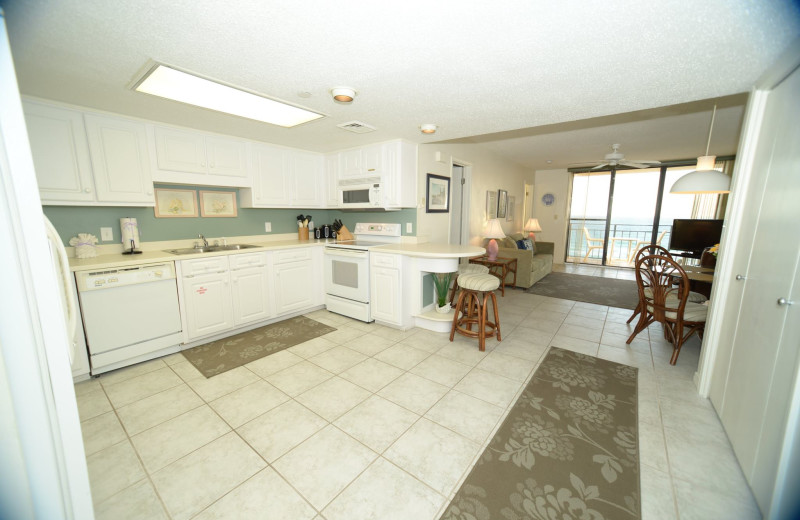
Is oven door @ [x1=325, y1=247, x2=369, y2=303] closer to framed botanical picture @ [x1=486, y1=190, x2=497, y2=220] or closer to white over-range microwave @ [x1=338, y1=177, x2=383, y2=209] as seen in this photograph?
white over-range microwave @ [x1=338, y1=177, x2=383, y2=209]

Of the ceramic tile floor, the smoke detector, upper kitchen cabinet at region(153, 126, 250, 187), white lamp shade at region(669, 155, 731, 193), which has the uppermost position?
the smoke detector

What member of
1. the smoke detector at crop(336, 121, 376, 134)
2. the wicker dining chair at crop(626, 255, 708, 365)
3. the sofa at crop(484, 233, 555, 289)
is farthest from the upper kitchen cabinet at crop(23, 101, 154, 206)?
the sofa at crop(484, 233, 555, 289)

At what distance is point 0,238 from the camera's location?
79cm

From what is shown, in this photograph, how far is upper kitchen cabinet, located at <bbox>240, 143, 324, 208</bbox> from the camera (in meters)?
3.64

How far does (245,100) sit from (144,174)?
1.32 meters

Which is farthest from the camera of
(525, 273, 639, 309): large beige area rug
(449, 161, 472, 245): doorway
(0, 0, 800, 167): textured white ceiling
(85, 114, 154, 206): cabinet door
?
(449, 161, 472, 245): doorway

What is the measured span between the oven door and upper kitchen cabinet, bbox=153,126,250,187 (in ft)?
4.54

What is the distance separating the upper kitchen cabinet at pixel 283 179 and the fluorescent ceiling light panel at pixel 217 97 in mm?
894

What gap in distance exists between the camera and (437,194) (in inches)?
165

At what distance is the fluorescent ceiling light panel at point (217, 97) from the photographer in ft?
6.74

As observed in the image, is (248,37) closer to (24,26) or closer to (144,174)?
(24,26)

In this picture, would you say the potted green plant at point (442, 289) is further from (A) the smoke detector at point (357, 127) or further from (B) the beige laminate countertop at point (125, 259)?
(B) the beige laminate countertop at point (125, 259)

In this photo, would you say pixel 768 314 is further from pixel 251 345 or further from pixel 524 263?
pixel 251 345

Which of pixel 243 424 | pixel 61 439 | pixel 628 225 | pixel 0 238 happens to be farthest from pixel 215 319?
pixel 628 225
